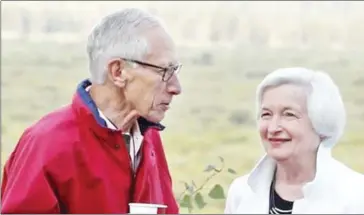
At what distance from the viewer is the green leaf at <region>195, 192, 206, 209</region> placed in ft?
7.07

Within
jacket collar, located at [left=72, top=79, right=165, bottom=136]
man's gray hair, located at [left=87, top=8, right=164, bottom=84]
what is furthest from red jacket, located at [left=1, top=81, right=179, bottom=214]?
man's gray hair, located at [left=87, top=8, right=164, bottom=84]

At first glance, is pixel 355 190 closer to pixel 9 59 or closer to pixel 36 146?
pixel 36 146

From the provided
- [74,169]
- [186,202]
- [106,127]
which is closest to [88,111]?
[106,127]

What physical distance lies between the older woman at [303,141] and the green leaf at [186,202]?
36 cm

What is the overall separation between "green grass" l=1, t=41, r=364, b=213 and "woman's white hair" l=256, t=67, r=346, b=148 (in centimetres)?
32

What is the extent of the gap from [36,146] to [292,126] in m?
0.67

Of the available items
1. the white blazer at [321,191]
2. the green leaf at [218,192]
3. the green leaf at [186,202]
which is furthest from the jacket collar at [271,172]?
the green leaf at [186,202]

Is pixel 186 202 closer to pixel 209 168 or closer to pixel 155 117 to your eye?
pixel 209 168

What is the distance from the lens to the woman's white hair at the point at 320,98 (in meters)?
1.78

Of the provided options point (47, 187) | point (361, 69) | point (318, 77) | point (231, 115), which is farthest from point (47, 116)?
point (361, 69)

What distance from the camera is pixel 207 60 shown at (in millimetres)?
2266

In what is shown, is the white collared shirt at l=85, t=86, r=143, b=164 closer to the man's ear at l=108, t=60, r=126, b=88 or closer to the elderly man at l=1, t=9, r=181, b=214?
the elderly man at l=1, t=9, r=181, b=214

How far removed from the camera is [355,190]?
1767 millimetres

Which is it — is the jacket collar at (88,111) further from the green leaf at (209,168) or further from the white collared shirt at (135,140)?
the green leaf at (209,168)
